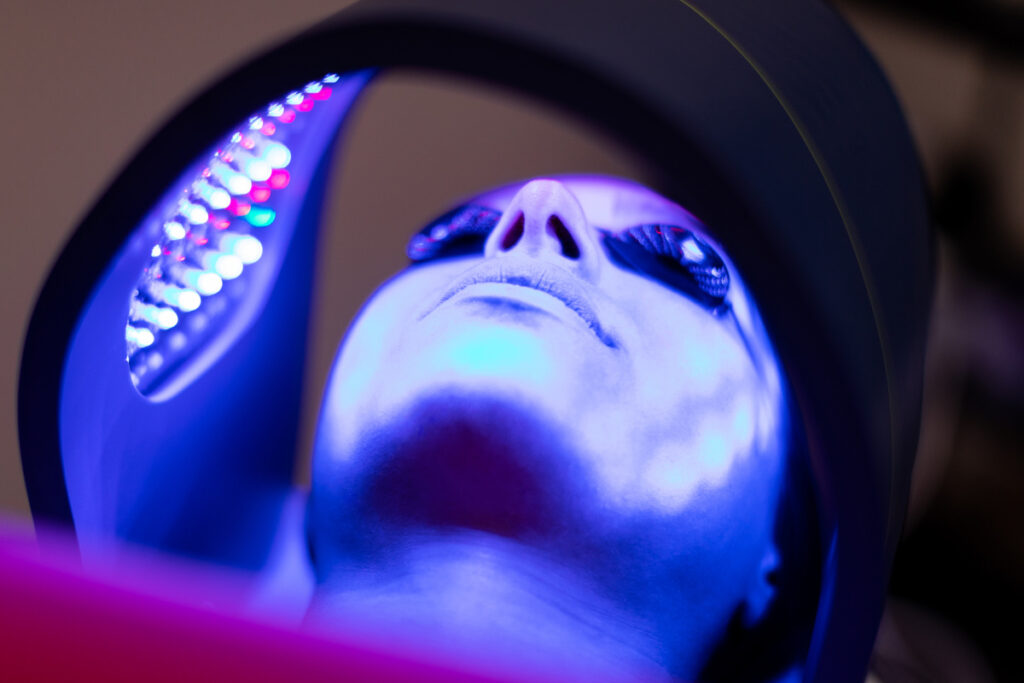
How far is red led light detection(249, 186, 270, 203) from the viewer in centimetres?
59

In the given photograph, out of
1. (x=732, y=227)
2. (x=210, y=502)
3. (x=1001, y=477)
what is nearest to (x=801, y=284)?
(x=732, y=227)

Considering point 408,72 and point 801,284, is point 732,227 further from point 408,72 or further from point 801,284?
point 408,72

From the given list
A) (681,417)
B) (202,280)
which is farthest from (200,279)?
(681,417)

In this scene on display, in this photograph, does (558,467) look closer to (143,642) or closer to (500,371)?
(500,371)

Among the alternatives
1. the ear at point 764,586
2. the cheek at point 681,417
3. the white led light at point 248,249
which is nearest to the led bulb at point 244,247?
the white led light at point 248,249

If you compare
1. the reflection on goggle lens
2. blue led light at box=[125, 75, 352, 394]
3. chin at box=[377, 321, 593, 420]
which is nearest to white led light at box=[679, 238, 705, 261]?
the reflection on goggle lens

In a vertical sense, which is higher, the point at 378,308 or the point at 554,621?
the point at 378,308

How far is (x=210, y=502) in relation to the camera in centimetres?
62

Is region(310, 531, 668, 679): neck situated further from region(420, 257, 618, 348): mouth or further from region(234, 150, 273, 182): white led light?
region(234, 150, 273, 182): white led light

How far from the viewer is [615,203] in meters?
0.58

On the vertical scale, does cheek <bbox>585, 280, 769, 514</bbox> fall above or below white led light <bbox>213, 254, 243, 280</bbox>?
below

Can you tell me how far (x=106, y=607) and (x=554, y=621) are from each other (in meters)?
0.25

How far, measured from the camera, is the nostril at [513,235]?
1.69ft

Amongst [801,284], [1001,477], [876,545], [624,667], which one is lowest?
[1001,477]
